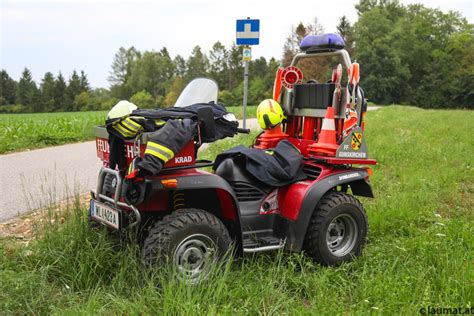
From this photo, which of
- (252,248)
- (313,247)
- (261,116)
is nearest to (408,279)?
(313,247)

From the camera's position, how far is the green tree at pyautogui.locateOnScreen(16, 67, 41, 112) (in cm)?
6291

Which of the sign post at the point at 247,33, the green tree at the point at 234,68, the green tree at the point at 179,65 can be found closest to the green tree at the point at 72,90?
the green tree at the point at 179,65

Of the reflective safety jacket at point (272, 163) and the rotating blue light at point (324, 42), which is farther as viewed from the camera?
the rotating blue light at point (324, 42)

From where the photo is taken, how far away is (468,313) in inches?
125

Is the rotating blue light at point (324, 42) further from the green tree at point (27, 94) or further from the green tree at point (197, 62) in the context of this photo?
the green tree at point (197, 62)

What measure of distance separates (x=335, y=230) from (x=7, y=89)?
7077 centimetres

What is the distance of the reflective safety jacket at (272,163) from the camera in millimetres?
4176

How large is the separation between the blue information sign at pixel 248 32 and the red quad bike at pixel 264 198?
3513mm

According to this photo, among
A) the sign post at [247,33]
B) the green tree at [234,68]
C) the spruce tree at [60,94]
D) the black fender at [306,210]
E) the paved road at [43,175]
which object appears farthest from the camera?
the green tree at [234,68]

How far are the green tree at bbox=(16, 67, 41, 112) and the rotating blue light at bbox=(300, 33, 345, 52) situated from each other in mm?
64245

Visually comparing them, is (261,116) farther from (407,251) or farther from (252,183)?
(407,251)

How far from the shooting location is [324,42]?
471 cm

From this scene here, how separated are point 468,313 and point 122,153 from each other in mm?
2830

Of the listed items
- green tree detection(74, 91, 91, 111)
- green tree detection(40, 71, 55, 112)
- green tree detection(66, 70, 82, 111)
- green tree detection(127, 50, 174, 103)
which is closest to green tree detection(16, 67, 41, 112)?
green tree detection(40, 71, 55, 112)
